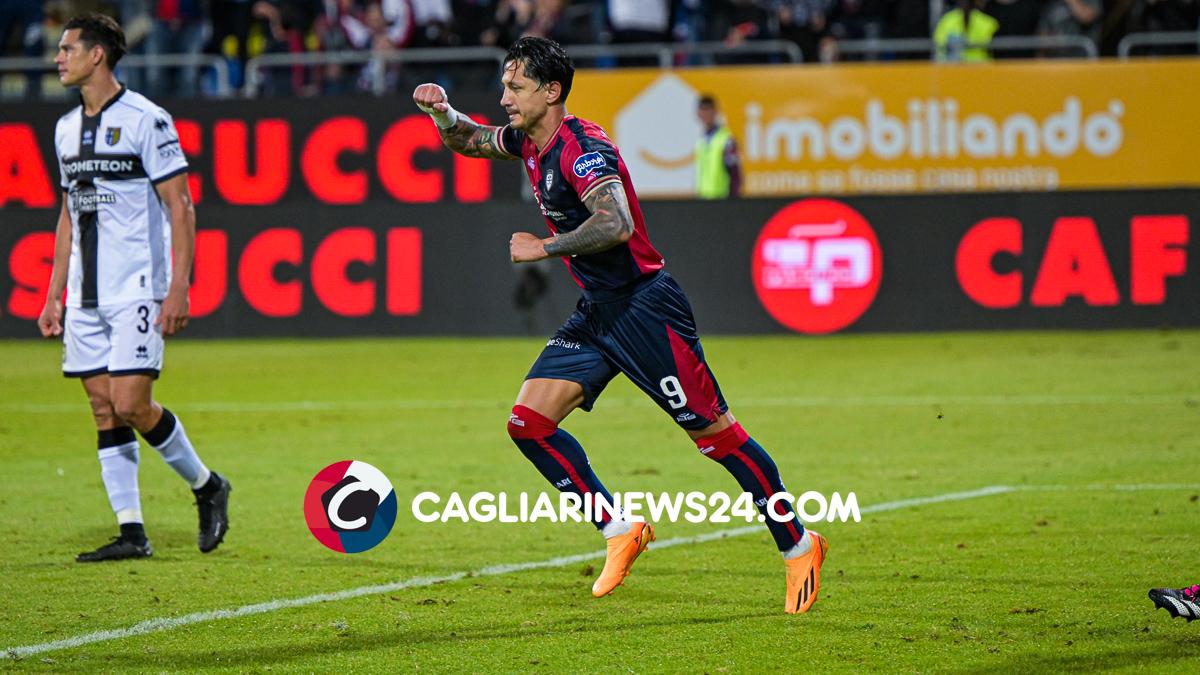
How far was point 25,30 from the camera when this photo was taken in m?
22.2

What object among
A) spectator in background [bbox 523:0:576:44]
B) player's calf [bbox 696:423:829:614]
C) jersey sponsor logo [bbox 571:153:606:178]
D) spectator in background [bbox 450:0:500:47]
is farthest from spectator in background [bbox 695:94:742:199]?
jersey sponsor logo [bbox 571:153:606:178]

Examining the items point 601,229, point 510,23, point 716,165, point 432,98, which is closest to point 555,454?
point 601,229

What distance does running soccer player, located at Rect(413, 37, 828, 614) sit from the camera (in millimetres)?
6305

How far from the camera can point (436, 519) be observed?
8.39 metres

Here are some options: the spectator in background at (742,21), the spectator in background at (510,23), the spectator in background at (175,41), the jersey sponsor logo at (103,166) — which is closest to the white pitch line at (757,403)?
the jersey sponsor logo at (103,166)

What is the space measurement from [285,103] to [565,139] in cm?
1556

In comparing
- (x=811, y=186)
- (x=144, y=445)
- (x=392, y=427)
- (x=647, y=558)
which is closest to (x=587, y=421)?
(x=392, y=427)

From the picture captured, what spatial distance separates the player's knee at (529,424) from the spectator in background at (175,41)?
16145 mm

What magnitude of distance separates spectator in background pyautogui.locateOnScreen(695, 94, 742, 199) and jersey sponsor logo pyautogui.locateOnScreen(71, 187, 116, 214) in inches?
472

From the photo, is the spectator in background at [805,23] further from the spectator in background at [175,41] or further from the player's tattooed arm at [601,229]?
the player's tattooed arm at [601,229]

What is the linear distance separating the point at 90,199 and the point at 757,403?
6.57 meters

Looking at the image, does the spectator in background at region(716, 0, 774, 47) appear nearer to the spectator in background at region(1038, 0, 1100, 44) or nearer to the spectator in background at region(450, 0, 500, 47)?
the spectator in background at region(450, 0, 500, 47)

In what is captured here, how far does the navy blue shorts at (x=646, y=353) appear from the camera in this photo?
249 inches

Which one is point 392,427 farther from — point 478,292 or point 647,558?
point 478,292
